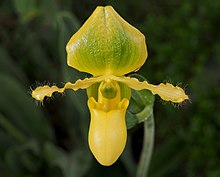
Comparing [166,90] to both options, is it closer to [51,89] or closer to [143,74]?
[51,89]

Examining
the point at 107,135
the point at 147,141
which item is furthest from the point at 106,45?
the point at 147,141

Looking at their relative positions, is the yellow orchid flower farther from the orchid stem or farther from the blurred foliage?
the blurred foliage

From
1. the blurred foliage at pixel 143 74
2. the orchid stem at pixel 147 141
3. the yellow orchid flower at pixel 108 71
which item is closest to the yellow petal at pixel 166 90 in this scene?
the yellow orchid flower at pixel 108 71

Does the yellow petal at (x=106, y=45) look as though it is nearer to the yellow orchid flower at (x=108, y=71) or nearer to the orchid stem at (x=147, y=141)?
the yellow orchid flower at (x=108, y=71)

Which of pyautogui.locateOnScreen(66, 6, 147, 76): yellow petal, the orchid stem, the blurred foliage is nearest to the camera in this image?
pyautogui.locateOnScreen(66, 6, 147, 76): yellow petal

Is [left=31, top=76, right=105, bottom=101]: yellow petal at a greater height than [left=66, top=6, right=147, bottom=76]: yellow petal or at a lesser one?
lesser

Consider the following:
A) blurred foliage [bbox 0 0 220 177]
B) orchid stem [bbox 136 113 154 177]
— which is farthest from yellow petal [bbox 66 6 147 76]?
blurred foliage [bbox 0 0 220 177]

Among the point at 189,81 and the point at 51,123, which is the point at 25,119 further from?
the point at 189,81

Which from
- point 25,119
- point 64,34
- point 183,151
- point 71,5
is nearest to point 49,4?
point 64,34
